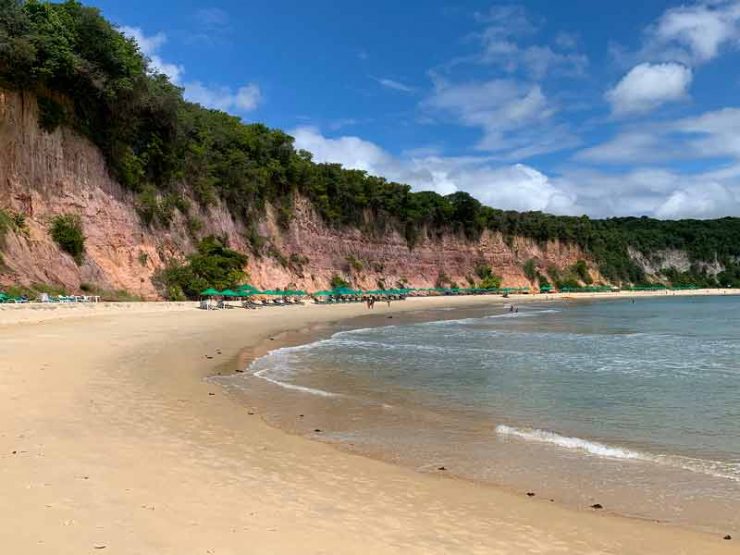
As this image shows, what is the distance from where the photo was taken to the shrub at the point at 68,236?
34.2 m

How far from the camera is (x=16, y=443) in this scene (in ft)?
23.6

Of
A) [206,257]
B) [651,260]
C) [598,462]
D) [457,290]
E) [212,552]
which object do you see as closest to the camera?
[212,552]

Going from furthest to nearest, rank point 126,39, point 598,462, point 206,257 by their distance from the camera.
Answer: point 206,257 < point 126,39 < point 598,462

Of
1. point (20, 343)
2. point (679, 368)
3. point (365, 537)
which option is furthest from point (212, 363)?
point (679, 368)

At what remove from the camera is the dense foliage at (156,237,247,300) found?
42.0 metres

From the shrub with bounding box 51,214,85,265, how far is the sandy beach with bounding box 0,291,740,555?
26117 mm

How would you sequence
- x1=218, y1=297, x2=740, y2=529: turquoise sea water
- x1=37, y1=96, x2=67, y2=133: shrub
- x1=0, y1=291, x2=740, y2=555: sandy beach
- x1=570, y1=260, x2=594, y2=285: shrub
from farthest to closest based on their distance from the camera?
1. x1=570, y1=260, x2=594, y2=285: shrub
2. x1=37, y1=96, x2=67, y2=133: shrub
3. x1=218, y1=297, x2=740, y2=529: turquoise sea water
4. x1=0, y1=291, x2=740, y2=555: sandy beach

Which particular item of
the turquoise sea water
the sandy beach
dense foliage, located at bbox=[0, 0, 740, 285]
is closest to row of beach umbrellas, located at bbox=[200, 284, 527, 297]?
dense foliage, located at bbox=[0, 0, 740, 285]

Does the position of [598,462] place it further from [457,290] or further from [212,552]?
[457,290]

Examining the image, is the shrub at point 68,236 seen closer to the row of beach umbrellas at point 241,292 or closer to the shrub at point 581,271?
the row of beach umbrellas at point 241,292

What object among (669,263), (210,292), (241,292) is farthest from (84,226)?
(669,263)

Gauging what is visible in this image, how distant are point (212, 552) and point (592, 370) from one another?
1443 centimetres

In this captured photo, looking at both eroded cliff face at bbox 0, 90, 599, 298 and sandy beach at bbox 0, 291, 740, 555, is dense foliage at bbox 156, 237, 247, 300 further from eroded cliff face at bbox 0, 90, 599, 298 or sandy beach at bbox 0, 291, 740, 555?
sandy beach at bbox 0, 291, 740, 555

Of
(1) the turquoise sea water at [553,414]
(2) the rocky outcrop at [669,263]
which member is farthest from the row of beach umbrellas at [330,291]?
(2) the rocky outcrop at [669,263]
